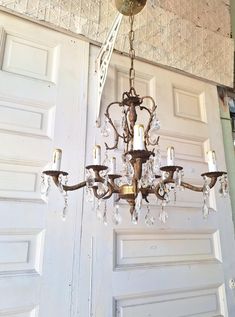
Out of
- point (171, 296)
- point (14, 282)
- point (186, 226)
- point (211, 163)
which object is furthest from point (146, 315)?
point (211, 163)

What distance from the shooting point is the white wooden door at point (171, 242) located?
1.08m

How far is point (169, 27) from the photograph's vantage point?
1.54 metres

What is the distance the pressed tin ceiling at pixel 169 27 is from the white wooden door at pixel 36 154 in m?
0.08

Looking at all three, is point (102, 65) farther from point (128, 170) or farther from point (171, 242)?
point (171, 242)

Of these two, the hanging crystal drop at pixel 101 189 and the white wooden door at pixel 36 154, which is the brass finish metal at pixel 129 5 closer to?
the white wooden door at pixel 36 154

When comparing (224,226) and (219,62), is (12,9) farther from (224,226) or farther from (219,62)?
(224,226)

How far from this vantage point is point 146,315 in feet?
3.63

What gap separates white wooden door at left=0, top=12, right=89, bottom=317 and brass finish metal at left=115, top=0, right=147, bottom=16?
0.33 m

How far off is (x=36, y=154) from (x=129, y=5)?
0.68m

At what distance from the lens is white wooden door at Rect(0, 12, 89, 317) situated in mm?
954

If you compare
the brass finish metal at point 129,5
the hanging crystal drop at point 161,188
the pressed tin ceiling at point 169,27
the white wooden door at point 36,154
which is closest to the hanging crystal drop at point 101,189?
the hanging crystal drop at point 161,188

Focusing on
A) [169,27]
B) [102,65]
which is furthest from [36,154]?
[169,27]

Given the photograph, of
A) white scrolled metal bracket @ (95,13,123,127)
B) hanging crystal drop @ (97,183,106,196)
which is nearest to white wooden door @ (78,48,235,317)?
white scrolled metal bracket @ (95,13,123,127)

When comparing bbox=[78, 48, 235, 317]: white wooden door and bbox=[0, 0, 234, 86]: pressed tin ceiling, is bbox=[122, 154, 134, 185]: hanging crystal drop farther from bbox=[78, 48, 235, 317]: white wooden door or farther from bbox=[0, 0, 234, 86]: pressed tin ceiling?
bbox=[0, 0, 234, 86]: pressed tin ceiling
